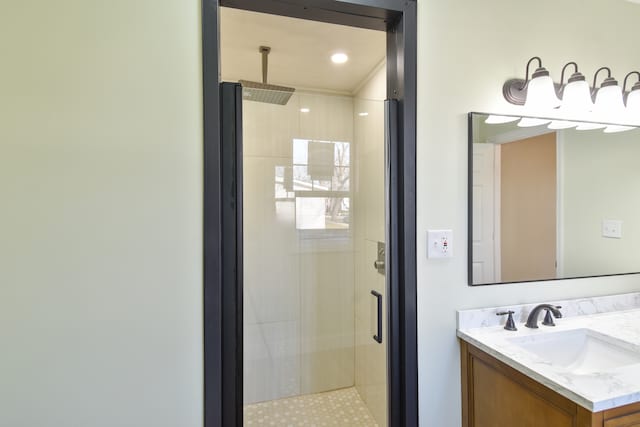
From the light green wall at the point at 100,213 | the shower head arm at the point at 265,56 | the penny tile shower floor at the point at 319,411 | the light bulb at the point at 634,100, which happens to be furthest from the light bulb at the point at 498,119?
the penny tile shower floor at the point at 319,411

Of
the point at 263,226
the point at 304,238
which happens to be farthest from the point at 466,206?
the point at 263,226

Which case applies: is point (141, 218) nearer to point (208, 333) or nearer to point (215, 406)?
point (208, 333)

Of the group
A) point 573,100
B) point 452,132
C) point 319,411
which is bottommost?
point 319,411

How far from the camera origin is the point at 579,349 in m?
1.40

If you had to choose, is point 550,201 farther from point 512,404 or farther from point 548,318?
point 512,404

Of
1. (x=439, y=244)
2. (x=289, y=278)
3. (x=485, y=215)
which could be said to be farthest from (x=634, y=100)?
(x=289, y=278)

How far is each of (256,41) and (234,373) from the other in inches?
58.8

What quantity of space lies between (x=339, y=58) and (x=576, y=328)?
1.73m

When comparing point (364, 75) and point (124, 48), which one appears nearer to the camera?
point (124, 48)

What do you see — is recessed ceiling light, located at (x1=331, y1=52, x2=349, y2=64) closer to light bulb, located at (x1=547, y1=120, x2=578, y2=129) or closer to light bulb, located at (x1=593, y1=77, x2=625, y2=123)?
light bulb, located at (x1=547, y1=120, x2=578, y2=129)

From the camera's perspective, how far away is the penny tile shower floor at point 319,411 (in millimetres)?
1550

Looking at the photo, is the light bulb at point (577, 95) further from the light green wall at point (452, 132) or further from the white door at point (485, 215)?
the white door at point (485, 215)

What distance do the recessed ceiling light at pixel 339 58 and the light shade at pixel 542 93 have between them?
91 cm

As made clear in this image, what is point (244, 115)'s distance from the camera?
1.27m
